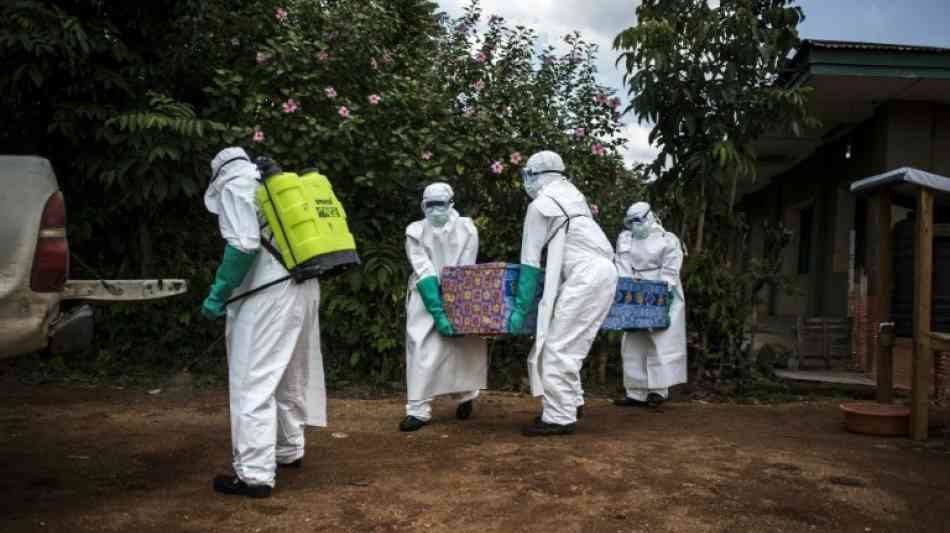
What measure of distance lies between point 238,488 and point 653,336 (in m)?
4.19

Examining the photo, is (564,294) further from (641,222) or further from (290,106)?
(290,106)

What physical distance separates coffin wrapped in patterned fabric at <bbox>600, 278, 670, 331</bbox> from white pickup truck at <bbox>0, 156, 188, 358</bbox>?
149 inches

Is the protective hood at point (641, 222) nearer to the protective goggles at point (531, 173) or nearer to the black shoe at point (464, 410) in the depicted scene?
the protective goggles at point (531, 173)

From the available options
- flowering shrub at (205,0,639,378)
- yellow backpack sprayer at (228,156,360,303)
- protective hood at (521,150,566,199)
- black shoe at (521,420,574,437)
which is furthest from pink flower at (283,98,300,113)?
black shoe at (521,420,574,437)

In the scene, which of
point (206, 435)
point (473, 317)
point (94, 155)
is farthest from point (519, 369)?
point (94, 155)

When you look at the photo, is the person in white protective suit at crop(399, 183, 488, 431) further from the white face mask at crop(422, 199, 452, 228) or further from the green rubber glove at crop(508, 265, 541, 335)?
the green rubber glove at crop(508, 265, 541, 335)

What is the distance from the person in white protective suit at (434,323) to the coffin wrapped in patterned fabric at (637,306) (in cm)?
104

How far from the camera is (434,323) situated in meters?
6.11

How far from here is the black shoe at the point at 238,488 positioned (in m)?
4.08

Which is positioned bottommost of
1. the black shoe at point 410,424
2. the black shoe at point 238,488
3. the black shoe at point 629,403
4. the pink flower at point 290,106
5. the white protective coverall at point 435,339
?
the black shoe at point 238,488

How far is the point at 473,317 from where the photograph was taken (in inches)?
225

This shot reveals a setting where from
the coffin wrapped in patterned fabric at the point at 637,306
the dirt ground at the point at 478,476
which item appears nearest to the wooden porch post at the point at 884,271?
the dirt ground at the point at 478,476

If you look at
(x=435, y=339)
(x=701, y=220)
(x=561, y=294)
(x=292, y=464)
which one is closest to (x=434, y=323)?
(x=435, y=339)

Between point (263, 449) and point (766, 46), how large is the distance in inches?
239
